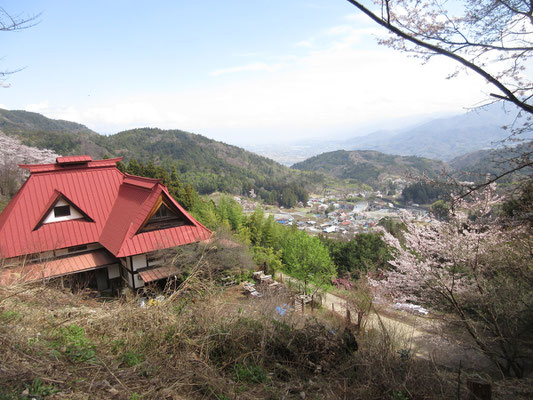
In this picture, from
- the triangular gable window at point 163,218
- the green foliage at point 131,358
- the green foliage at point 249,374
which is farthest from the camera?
the triangular gable window at point 163,218

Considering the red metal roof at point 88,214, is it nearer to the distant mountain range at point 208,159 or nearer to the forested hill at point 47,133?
the forested hill at point 47,133

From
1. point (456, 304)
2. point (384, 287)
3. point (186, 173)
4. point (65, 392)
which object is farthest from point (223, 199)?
point (186, 173)

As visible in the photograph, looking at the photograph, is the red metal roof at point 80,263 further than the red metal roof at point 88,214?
No

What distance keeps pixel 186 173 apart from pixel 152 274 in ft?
201

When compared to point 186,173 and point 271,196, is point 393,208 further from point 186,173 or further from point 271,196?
point 186,173

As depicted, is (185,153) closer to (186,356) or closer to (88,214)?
(88,214)

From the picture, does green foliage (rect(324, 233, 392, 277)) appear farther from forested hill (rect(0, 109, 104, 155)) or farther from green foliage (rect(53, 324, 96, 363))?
forested hill (rect(0, 109, 104, 155))

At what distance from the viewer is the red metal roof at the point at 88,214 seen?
955 centimetres

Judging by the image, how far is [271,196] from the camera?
7294 cm

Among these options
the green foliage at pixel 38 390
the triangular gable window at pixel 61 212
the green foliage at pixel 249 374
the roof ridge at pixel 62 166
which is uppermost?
the roof ridge at pixel 62 166

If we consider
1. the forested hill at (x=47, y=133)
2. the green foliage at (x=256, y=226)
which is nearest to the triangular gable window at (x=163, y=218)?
the green foliage at (x=256, y=226)

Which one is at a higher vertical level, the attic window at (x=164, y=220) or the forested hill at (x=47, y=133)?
the forested hill at (x=47, y=133)

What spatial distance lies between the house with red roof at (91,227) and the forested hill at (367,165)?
8625 cm

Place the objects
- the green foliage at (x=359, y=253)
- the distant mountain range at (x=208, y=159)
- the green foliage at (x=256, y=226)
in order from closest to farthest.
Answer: the green foliage at (x=359, y=253) → the green foliage at (x=256, y=226) → the distant mountain range at (x=208, y=159)
